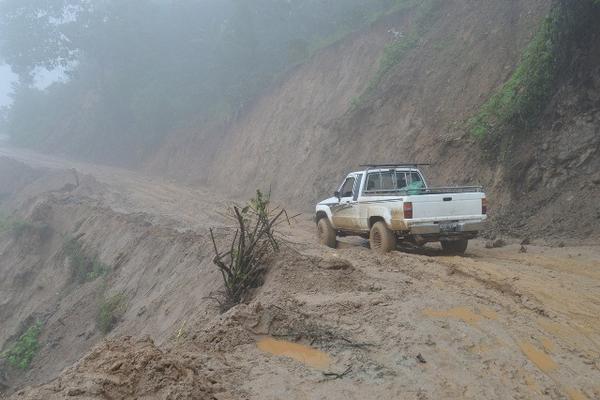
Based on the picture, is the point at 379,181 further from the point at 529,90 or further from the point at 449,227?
the point at 529,90

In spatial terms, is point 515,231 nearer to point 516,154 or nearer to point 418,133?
point 516,154

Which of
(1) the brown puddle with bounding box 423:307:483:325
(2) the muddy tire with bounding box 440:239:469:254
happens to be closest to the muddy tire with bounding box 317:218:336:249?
(2) the muddy tire with bounding box 440:239:469:254

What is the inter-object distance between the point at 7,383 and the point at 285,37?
26181mm

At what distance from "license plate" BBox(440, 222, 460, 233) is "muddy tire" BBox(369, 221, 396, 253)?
0.91 m

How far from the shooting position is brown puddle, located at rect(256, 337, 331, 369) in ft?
15.2

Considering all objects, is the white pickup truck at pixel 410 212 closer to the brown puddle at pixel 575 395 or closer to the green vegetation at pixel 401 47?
the brown puddle at pixel 575 395

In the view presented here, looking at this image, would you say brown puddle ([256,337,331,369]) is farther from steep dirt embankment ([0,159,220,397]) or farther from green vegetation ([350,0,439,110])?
green vegetation ([350,0,439,110])

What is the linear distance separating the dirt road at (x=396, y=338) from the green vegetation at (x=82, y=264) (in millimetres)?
8528

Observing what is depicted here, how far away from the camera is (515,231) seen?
37.4ft

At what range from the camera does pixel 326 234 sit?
1231 cm

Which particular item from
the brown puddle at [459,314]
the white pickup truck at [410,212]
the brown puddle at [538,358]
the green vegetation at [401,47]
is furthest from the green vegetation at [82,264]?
the brown puddle at [538,358]

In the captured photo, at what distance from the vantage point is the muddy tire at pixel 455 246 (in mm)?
10219

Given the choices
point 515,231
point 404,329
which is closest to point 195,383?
point 404,329

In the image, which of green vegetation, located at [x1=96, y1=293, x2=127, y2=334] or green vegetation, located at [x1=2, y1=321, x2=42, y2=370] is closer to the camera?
green vegetation, located at [x1=96, y1=293, x2=127, y2=334]
